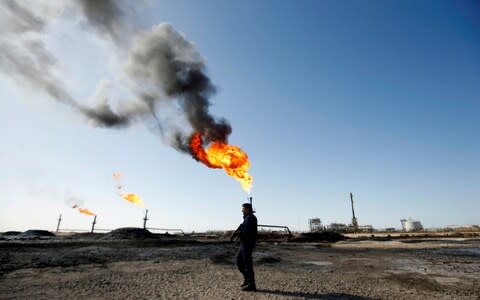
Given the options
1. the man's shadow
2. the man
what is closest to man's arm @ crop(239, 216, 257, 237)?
the man

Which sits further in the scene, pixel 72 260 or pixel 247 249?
pixel 72 260

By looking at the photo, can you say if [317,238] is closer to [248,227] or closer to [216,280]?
[216,280]

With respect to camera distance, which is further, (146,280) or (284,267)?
(284,267)

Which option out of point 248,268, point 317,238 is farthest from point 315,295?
point 317,238

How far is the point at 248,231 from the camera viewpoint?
18.3 feet

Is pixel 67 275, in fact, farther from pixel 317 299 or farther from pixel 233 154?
pixel 233 154

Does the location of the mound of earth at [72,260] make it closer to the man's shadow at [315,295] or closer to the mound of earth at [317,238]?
the man's shadow at [315,295]

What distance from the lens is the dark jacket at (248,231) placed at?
5505 mm

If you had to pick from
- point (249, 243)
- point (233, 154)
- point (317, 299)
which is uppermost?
point (233, 154)

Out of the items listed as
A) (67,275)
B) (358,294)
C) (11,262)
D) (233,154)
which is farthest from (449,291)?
(233,154)

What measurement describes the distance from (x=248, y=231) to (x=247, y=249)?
384 millimetres

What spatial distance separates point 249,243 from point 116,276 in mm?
3550

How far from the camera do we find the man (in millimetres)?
5129

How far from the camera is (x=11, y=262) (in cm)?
764
